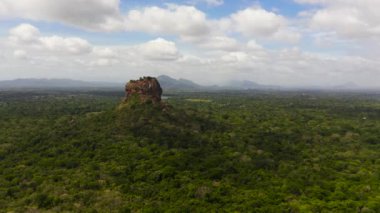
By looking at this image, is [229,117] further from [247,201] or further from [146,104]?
[247,201]

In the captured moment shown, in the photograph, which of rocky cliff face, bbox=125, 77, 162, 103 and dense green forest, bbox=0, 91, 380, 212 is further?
rocky cliff face, bbox=125, 77, 162, 103

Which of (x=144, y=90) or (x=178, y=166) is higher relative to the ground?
(x=144, y=90)

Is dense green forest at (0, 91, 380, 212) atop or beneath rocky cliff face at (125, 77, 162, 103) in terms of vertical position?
beneath

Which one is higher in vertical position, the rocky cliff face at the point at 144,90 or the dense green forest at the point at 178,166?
the rocky cliff face at the point at 144,90

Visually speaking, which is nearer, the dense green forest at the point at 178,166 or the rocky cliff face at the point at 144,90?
the dense green forest at the point at 178,166
